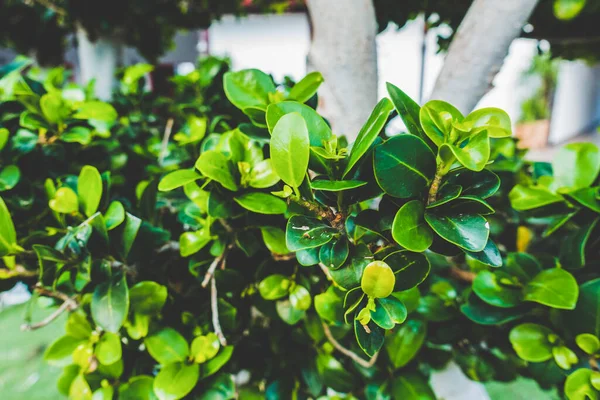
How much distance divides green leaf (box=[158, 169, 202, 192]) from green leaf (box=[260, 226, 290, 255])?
17 cm

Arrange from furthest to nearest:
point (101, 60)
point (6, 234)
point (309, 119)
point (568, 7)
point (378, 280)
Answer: point (101, 60) → point (568, 7) → point (6, 234) → point (309, 119) → point (378, 280)

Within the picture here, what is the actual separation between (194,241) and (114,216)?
16 cm

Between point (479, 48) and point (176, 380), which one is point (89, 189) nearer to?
point (176, 380)

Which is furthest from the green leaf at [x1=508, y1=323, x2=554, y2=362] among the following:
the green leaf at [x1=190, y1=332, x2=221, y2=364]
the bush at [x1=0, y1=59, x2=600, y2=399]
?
the green leaf at [x1=190, y1=332, x2=221, y2=364]

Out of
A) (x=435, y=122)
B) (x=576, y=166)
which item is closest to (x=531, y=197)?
(x=576, y=166)

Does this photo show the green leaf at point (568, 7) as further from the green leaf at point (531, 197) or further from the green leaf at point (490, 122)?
the green leaf at point (490, 122)

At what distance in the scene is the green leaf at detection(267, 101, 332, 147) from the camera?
0.60 metres

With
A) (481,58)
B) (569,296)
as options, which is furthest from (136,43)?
(569,296)

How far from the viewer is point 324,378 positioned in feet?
2.97

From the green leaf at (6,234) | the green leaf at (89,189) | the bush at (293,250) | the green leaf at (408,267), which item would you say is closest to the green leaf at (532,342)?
the bush at (293,250)

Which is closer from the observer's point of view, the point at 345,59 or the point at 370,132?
the point at 370,132

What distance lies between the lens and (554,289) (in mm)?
742

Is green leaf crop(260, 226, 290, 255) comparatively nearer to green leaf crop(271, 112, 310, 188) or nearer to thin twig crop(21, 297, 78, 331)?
green leaf crop(271, 112, 310, 188)

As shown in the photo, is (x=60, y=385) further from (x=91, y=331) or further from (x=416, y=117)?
(x=416, y=117)
